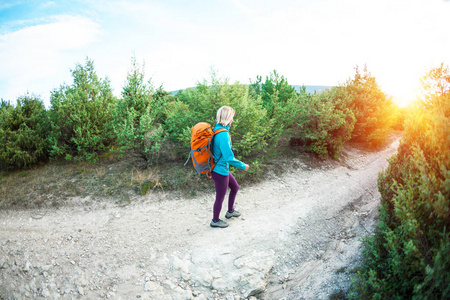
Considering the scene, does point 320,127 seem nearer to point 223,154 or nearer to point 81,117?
point 223,154

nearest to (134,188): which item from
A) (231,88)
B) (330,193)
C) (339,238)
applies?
(231,88)

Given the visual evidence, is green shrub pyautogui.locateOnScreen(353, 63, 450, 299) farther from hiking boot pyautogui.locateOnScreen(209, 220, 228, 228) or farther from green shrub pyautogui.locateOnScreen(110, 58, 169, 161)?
green shrub pyautogui.locateOnScreen(110, 58, 169, 161)

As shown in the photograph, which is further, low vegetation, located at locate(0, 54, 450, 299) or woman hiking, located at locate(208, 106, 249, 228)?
low vegetation, located at locate(0, 54, 450, 299)

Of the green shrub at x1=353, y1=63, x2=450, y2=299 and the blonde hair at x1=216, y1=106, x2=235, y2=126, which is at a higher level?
the blonde hair at x1=216, y1=106, x2=235, y2=126

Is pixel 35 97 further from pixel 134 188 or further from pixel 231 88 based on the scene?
pixel 231 88

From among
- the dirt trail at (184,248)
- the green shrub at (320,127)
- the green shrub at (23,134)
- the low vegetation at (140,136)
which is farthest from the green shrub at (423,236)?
the green shrub at (23,134)

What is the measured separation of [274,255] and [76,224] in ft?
15.5

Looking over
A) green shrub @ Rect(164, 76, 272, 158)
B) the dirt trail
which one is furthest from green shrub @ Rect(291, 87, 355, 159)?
the dirt trail

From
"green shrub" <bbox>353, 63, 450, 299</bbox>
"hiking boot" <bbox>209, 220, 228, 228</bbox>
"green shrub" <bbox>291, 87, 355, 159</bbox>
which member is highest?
"green shrub" <bbox>291, 87, 355, 159</bbox>

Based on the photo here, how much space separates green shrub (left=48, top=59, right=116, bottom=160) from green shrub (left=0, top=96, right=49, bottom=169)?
46cm

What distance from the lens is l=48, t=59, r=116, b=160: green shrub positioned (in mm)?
8641

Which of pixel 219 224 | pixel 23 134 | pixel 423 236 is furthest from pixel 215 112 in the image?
pixel 23 134

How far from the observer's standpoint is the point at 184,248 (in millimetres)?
4801

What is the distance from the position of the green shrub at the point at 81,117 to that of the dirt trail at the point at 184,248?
304 cm
